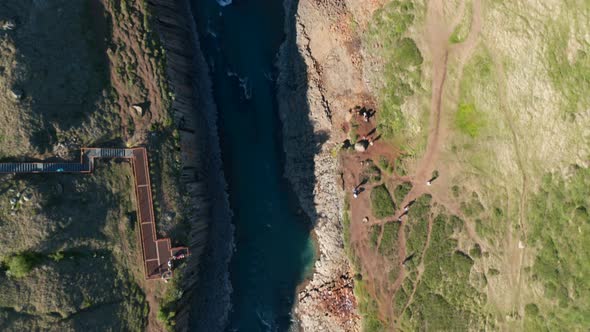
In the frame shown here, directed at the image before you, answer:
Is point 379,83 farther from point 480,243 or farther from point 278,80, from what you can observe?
point 480,243

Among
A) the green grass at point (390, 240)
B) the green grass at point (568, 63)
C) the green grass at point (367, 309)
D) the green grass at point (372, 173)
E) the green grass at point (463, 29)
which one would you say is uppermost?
the green grass at point (463, 29)

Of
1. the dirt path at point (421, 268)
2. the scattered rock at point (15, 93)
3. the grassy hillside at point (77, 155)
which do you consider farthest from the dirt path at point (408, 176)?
the scattered rock at point (15, 93)

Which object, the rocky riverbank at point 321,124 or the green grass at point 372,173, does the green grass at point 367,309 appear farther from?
the green grass at point 372,173

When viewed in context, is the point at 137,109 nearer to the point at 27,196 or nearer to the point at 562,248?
the point at 27,196

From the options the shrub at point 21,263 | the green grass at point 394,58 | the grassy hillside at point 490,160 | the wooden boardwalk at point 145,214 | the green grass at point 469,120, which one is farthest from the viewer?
the green grass at point 394,58

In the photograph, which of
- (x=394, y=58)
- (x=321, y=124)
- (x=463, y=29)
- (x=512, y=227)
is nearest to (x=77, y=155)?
(x=321, y=124)

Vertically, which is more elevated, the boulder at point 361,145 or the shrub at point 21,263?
the boulder at point 361,145

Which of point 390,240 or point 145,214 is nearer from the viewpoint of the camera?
point 145,214

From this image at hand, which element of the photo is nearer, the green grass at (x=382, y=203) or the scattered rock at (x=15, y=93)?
the scattered rock at (x=15, y=93)
